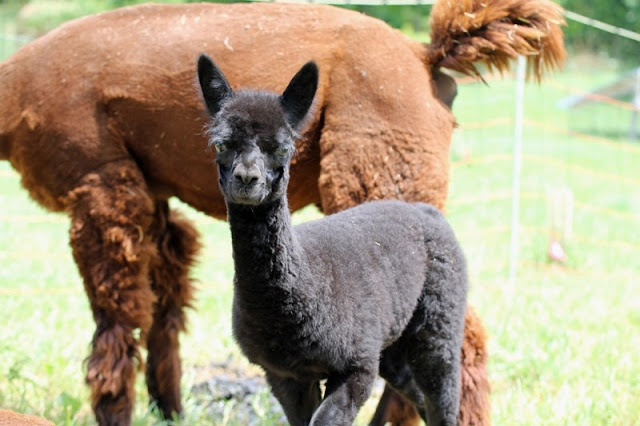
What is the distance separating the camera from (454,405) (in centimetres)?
402

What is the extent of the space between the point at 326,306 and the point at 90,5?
22641mm

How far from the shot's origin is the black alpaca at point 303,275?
3.19 m

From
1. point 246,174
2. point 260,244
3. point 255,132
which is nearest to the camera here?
point 246,174

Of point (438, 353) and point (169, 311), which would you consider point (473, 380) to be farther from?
point (169, 311)

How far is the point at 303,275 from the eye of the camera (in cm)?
338

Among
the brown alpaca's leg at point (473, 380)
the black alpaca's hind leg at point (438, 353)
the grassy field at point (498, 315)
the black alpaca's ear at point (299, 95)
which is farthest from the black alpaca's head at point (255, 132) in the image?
the grassy field at point (498, 315)

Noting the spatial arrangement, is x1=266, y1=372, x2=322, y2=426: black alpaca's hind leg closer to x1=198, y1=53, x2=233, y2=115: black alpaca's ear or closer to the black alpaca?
the black alpaca

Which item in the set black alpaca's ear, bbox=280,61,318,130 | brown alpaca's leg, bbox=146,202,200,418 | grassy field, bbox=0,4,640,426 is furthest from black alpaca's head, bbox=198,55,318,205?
grassy field, bbox=0,4,640,426

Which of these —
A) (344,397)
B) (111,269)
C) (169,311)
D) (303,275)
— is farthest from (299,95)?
(169,311)

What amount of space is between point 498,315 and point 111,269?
3400 mm

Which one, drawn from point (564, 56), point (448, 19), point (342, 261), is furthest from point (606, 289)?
point (342, 261)

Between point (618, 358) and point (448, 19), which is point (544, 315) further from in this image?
point (448, 19)

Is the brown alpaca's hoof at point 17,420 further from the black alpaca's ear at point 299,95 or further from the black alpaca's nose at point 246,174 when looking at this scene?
the black alpaca's ear at point 299,95

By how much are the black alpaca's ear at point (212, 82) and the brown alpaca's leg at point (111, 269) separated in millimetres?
1357
